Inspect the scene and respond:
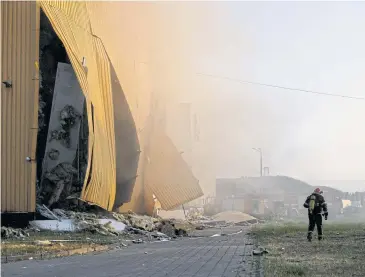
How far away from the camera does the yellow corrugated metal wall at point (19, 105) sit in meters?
17.4

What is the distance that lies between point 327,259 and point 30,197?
38.5 ft

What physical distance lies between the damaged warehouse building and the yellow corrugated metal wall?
32 millimetres

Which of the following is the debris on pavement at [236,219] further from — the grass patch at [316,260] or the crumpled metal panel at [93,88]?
the grass patch at [316,260]

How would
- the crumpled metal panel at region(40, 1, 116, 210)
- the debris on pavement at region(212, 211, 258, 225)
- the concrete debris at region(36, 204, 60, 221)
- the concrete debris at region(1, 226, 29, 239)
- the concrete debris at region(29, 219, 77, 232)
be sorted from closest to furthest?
1. the concrete debris at region(1, 226, 29, 239)
2. the concrete debris at region(29, 219, 77, 232)
3. the concrete debris at region(36, 204, 60, 221)
4. the crumpled metal panel at region(40, 1, 116, 210)
5. the debris on pavement at region(212, 211, 258, 225)

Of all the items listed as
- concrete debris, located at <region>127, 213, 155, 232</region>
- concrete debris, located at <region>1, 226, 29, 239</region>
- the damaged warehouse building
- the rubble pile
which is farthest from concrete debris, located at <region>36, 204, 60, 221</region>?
concrete debris, located at <region>127, 213, 155, 232</region>

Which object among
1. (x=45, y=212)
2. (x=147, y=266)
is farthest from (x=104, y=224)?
(x=147, y=266)

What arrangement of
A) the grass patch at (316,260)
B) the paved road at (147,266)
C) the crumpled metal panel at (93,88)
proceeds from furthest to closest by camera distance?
1. the crumpled metal panel at (93,88)
2. the paved road at (147,266)
3. the grass patch at (316,260)

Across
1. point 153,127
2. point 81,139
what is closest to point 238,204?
point 153,127

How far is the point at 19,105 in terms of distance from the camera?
17.7 metres

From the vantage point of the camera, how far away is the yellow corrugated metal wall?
17.4 metres

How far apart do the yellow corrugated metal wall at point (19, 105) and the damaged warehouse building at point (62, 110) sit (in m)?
0.03

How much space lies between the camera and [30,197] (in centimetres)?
1753

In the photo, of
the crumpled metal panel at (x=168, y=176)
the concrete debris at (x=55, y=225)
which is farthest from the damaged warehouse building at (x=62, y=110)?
the crumpled metal panel at (x=168, y=176)

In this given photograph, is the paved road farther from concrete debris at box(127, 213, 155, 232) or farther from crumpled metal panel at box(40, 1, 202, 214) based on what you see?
concrete debris at box(127, 213, 155, 232)
